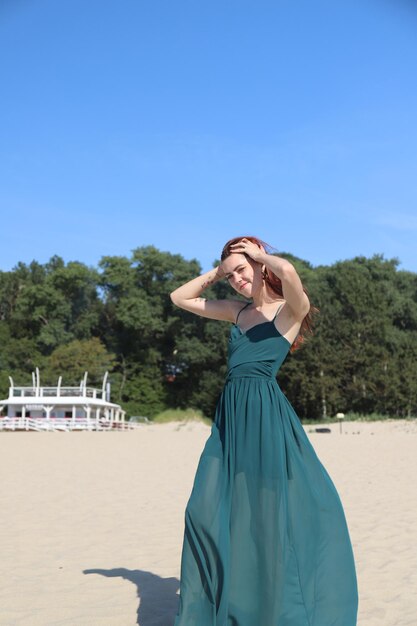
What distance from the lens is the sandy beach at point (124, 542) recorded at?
447 centimetres

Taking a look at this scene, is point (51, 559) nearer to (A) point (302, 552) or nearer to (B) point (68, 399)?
(A) point (302, 552)

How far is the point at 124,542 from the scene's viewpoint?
22.4 feet

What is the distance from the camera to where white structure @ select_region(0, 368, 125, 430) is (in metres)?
42.7

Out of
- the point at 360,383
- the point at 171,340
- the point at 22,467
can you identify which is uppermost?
the point at 171,340

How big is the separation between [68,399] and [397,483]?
36.7m

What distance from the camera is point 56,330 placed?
58.5m

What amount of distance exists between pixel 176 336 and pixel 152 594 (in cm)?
5319

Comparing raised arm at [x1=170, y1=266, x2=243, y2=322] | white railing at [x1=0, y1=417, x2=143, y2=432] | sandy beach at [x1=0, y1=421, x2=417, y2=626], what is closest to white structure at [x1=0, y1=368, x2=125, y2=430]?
white railing at [x1=0, y1=417, x2=143, y2=432]

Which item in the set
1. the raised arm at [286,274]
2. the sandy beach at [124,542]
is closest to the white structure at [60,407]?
the sandy beach at [124,542]

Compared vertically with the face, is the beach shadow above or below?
below

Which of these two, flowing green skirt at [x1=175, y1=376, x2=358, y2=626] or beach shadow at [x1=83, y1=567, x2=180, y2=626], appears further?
beach shadow at [x1=83, y1=567, x2=180, y2=626]

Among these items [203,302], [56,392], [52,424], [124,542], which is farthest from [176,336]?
[203,302]

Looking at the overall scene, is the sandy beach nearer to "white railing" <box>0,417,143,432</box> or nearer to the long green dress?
the long green dress

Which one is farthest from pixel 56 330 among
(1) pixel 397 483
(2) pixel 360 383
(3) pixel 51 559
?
(3) pixel 51 559
